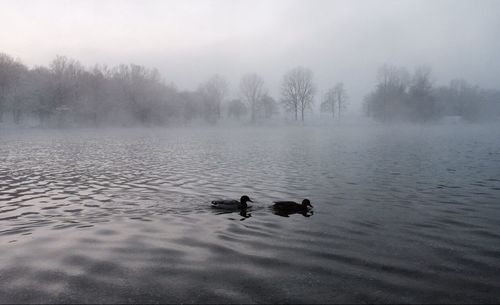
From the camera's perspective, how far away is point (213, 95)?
13338cm

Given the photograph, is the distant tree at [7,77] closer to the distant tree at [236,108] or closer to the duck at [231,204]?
the distant tree at [236,108]

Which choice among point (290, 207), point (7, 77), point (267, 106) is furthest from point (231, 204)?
point (267, 106)

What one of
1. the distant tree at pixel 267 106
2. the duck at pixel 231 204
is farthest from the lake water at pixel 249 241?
the distant tree at pixel 267 106

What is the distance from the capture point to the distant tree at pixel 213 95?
431 feet

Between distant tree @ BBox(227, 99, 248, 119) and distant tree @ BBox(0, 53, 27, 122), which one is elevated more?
distant tree @ BBox(0, 53, 27, 122)

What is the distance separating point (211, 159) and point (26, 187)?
15.1 meters

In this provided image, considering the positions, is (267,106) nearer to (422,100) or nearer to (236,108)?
(236,108)

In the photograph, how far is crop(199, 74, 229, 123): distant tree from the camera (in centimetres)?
13125

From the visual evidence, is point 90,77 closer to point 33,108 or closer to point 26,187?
point 33,108

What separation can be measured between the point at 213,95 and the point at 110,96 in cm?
3690

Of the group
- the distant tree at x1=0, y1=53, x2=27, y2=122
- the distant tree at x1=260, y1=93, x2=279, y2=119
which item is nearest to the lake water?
the distant tree at x1=0, y1=53, x2=27, y2=122

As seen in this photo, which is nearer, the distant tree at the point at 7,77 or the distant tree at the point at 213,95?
the distant tree at the point at 7,77

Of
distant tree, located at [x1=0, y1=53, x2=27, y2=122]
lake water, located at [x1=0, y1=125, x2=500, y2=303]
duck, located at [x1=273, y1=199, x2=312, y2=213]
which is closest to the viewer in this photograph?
lake water, located at [x1=0, y1=125, x2=500, y2=303]

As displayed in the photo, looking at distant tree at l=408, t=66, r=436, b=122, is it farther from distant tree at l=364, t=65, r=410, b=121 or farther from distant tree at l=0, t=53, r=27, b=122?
distant tree at l=0, t=53, r=27, b=122
